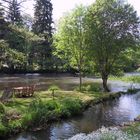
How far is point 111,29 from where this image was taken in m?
42.2

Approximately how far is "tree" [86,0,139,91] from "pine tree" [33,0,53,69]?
37635mm

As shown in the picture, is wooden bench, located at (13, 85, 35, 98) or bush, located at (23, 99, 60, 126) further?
wooden bench, located at (13, 85, 35, 98)

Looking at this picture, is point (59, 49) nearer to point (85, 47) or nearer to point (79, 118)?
point (85, 47)

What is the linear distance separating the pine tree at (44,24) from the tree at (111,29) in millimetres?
37635

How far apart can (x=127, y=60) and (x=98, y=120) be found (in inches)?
750

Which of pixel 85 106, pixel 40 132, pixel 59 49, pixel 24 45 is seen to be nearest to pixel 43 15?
pixel 24 45

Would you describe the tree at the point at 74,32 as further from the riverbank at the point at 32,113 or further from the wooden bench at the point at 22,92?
the riverbank at the point at 32,113

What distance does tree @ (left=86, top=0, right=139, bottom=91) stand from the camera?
4153 cm

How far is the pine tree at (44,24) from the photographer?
260ft

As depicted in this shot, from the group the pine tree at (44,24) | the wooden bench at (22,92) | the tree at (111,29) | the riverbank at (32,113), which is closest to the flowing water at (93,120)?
the riverbank at (32,113)

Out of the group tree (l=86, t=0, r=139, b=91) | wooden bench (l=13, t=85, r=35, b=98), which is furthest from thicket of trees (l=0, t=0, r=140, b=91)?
wooden bench (l=13, t=85, r=35, b=98)

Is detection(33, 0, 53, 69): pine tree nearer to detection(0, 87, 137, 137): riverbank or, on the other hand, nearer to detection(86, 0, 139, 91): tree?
detection(86, 0, 139, 91): tree

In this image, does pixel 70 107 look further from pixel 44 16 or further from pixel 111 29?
pixel 44 16

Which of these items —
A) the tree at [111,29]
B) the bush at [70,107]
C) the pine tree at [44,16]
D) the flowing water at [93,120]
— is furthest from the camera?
→ the pine tree at [44,16]
